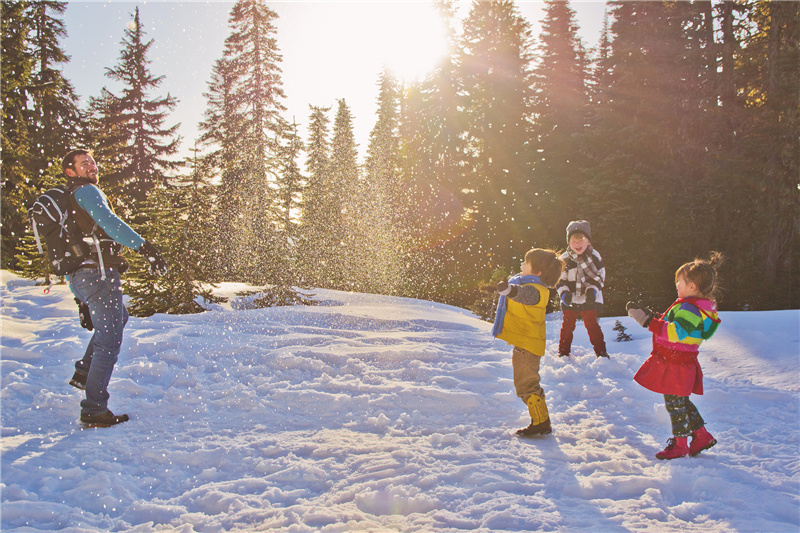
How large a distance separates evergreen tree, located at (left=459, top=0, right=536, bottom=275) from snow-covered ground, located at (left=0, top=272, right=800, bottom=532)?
1844cm

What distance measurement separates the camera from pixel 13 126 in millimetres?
18172

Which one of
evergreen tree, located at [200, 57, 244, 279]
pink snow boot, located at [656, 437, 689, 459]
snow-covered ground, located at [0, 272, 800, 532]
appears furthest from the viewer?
evergreen tree, located at [200, 57, 244, 279]

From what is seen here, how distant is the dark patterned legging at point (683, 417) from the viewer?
11.7 feet

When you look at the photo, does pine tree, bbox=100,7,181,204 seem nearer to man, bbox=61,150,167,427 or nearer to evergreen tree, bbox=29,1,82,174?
evergreen tree, bbox=29,1,82,174

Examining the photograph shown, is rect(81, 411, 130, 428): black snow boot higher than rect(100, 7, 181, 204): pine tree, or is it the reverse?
rect(100, 7, 181, 204): pine tree

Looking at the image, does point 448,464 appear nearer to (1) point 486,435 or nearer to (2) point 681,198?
(1) point 486,435

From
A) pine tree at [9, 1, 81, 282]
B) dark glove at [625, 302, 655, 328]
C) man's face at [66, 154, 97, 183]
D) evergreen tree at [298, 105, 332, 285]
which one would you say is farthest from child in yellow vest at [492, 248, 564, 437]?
pine tree at [9, 1, 81, 282]

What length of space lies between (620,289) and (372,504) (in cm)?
1829

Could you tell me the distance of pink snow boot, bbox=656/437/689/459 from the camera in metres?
3.51

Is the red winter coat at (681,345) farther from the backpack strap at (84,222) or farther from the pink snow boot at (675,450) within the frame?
the backpack strap at (84,222)

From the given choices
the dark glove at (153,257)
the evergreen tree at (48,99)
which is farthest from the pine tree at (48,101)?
the dark glove at (153,257)

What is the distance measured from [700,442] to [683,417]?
0.24m

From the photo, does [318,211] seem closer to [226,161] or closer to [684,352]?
[226,161]

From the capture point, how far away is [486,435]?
160 inches
